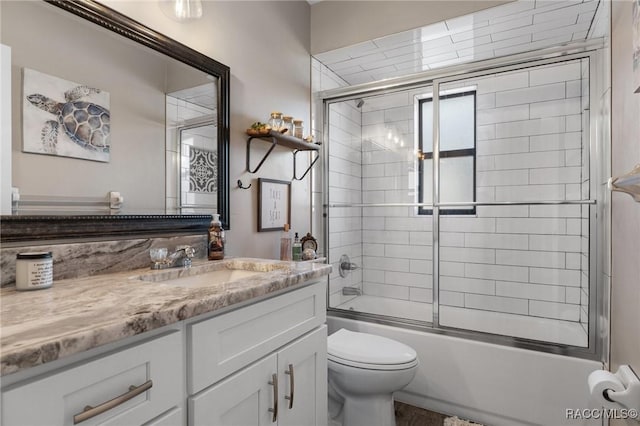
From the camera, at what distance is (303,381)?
47.6 inches

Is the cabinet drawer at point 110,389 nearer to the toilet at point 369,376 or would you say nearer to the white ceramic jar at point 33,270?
the white ceramic jar at point 33,270

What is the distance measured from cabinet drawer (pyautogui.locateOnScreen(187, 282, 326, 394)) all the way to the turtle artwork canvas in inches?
28.8

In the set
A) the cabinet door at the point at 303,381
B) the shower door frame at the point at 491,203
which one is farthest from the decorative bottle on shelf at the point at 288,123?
the cabinet door at the point at 303,381

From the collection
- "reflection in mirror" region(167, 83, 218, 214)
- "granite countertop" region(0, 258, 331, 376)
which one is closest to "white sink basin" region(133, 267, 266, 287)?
"granite countertop" region(0, 258, 331, 376)

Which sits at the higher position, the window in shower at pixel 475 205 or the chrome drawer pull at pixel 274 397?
the window in shower at pixel 475 205

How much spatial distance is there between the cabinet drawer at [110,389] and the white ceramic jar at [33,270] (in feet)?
1.55

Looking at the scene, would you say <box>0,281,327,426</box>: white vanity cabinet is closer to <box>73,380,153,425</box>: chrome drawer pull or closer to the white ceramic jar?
<box>73,380,153,425</box>: chrome drawer pull

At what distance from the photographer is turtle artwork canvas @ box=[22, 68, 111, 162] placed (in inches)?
39.1

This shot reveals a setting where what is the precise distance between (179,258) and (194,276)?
11 cm

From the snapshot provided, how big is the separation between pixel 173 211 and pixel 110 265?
1.06 ft

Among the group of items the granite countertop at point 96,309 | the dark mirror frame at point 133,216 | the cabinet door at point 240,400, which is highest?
the dark mirror frame at point 133,216

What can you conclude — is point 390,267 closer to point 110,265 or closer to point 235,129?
point 235,129

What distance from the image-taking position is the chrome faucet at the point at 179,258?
131cm

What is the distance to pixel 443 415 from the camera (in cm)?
197
